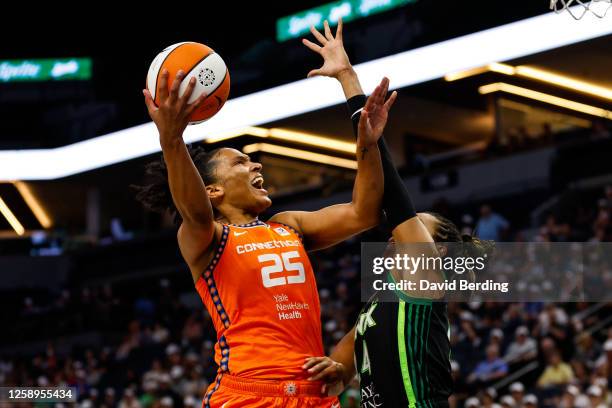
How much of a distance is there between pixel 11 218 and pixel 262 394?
24.3 metres

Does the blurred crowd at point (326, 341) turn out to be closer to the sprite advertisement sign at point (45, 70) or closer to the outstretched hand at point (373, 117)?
the sprite advertisement sign at point (45, 70)

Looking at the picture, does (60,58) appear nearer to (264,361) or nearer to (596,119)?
(596,119)

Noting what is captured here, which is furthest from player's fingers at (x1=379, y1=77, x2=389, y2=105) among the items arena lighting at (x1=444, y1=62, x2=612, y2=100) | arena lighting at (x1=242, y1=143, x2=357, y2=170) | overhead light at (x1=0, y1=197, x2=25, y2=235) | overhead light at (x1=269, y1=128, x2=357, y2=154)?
overhead light at (x1=0, y1=197, x2=25, y2=235)

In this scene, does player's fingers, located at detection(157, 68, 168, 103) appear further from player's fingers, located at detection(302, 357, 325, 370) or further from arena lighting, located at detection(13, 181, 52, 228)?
arena lighting, located at detection(13, 181, 52, 228)

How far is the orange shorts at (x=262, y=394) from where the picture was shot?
4008 mm

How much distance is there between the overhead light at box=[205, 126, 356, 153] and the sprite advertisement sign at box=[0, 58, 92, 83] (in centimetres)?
567

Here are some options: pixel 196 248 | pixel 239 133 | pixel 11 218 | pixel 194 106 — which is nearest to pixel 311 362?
pixel 196 248

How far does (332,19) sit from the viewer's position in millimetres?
20016

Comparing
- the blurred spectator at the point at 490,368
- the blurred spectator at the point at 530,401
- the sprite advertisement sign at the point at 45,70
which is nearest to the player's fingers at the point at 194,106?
the blurred spectator at the point at 530,401

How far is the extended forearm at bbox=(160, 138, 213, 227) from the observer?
3817 mm

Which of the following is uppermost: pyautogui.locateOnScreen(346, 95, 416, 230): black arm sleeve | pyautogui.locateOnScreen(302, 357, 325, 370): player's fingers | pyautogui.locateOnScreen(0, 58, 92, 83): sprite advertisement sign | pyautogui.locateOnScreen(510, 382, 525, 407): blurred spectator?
pyautogui.locateOnScreen(0, 58, 92, 83): sprite advertisement sign

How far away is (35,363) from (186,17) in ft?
34.2

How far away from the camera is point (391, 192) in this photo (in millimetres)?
4191

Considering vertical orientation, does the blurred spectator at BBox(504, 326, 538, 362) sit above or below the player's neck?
below
